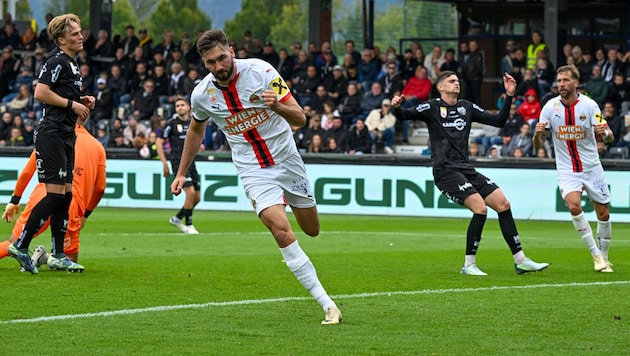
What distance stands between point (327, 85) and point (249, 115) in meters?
21.3

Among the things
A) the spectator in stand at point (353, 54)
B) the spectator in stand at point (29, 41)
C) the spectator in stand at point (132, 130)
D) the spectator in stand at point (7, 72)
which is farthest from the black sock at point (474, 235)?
the spectator in stand at point (29, 41)

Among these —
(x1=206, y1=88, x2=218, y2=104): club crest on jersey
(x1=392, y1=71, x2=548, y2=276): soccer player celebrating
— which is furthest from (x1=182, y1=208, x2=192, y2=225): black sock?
(x1=206, y1=88, x2=218, y2=104): club crest on jersey

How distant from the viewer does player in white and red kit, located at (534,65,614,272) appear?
41.0ft

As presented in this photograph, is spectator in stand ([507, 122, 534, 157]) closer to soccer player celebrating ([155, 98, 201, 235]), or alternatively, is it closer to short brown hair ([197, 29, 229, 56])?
soccer player celebrating ([155, 98, 201, 235])

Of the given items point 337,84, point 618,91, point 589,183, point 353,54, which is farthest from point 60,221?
point 353,54

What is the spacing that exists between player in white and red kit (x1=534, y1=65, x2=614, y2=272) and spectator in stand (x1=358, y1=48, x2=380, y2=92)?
17.2 meters

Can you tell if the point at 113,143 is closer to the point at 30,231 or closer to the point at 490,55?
the point at 490,55

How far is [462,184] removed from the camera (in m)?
12.1

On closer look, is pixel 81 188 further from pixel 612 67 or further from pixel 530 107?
pixel 612 67

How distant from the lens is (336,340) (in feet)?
24.6

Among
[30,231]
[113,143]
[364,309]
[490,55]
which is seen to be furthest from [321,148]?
[364,309]

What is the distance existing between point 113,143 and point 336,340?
884 inches

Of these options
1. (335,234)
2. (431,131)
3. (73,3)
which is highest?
(73,3)

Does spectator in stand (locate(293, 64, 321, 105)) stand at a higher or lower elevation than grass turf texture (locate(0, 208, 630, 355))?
higher
